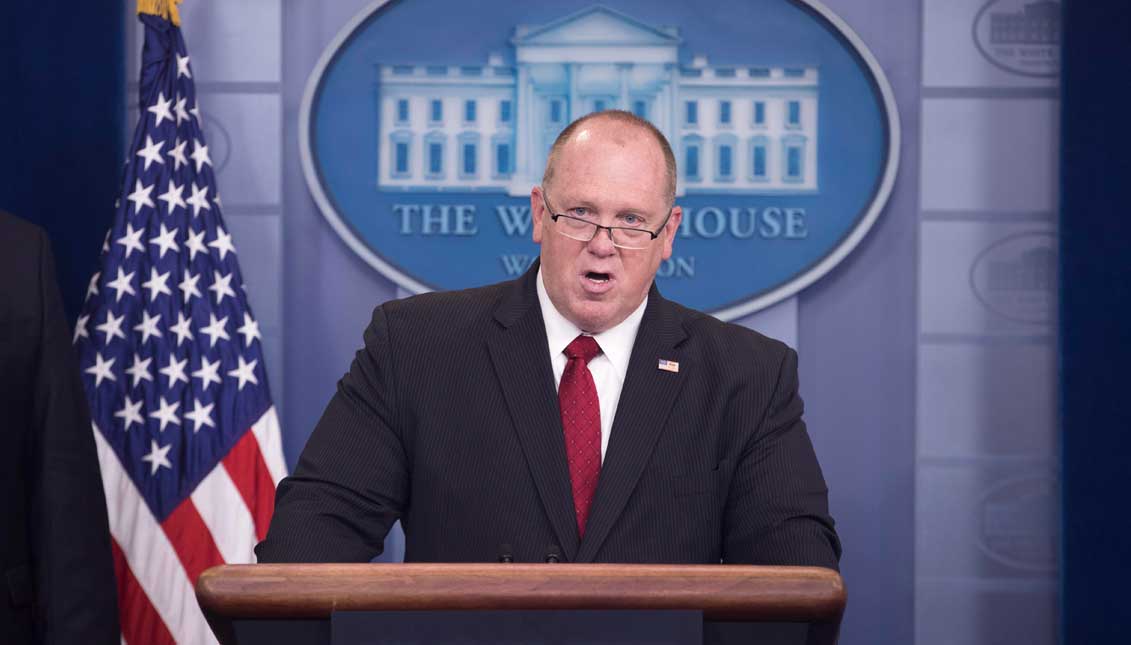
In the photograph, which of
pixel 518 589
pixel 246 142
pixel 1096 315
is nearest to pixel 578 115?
pixel 246 142

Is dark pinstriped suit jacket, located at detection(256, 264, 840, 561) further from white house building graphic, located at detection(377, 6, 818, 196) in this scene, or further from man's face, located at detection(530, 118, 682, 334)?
white house building graphic, located at detection(377, 6, 818, 196)

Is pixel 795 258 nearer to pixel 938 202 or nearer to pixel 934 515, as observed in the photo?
pixel 938 202

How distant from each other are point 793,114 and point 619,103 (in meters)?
0.50

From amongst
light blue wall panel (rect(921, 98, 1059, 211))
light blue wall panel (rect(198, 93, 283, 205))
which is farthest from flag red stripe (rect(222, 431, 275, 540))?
light blue wall panel (rect(921, 98, 1059, 211))

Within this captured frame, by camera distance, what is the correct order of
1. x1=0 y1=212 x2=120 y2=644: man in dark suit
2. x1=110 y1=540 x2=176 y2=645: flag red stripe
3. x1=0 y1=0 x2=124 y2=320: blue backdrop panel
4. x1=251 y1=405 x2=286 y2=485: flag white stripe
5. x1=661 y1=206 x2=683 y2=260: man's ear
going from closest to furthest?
x1=661 y1=206 x2=683 y2=260: man's ear → x1=0 y1=212 x2=120 y2=644: man in dark suit → x1=0 y1=0 x2=124 y2=320: blue backdrop panel → x1=110 y1=540 x2=176 y2=645: flag red stripe → x1=251 y1=405 x2=286 y2=485: flag white stripe

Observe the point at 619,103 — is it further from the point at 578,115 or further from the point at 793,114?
the point at 793,114

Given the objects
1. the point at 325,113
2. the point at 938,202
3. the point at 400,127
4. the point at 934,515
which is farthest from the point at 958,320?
the point at 325,113

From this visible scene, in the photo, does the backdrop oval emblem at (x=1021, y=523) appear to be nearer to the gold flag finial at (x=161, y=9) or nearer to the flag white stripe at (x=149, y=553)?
the flag white stripe at (x=149, y=553)

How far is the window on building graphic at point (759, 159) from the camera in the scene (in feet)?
10.9

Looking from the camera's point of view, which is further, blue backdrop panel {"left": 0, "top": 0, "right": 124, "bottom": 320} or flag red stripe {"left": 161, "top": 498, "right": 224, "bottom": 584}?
flag red stripe {"left": 161, "top": 498, "right": 224, "bottom": 584}

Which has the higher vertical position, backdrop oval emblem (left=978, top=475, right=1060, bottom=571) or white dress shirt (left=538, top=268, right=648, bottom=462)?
white dress shirt (left=538, top=268, right=648, bottom=462)

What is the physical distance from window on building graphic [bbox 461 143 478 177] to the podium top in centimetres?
241

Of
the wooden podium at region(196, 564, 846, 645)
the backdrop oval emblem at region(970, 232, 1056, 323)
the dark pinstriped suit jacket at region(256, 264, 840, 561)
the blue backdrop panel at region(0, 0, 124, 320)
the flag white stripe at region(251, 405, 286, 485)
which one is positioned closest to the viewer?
the wooden podium at region(196, 564, 846, 645)

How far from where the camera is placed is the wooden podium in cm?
98
